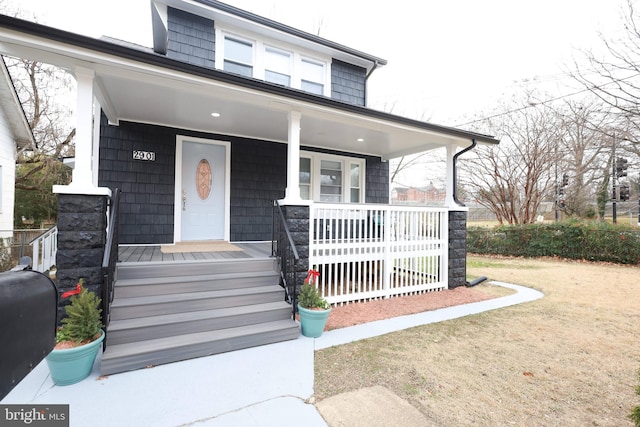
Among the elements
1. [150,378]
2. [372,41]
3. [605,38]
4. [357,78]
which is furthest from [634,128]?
[150,378]

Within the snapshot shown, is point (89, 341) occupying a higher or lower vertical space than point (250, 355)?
higher

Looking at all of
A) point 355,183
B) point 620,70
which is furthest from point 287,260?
point 620,70

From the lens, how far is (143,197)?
18.2ft

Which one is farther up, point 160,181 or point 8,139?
point 8,139

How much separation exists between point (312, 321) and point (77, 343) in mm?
2217

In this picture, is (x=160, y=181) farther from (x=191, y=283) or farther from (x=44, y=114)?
(x=44, y=114)

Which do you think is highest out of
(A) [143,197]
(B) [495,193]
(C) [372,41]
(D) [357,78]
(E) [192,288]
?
(C) [372,41]

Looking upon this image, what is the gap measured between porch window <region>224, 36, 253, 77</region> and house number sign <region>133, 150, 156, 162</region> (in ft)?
8.28

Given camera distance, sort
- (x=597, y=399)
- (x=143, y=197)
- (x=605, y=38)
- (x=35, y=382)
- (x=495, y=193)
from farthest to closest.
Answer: (x=495, y=193), (x=605, y=38), (x=143, y=197), (x=35, y=382), (x=597, y=399)

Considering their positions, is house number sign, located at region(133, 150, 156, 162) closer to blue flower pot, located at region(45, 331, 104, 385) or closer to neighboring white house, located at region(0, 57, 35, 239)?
blue flower pot, located at region(45, 331, 104, 385)

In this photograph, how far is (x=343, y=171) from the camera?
7.67m

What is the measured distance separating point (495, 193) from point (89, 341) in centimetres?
1464

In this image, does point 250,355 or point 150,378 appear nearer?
point 150,378

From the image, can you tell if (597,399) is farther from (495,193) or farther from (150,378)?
(495,193)
